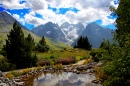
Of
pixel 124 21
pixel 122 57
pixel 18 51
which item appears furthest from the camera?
pixel 18 51

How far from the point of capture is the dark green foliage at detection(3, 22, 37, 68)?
106 ft

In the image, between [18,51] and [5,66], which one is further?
[18,51]

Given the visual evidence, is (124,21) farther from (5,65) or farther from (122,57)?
(5,65)

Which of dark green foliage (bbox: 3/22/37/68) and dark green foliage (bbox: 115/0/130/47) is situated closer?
dark green foliage (bbox: 115/0/130/47)

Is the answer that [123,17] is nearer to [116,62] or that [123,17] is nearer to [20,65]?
[116,62]

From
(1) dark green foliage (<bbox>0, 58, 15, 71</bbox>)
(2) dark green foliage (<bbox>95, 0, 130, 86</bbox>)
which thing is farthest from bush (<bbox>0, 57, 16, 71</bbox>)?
(2) dark green foliage (<bbox>95, 0, 130, 86</bbox>)

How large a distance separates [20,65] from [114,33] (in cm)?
2399

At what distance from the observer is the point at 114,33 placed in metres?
11.7

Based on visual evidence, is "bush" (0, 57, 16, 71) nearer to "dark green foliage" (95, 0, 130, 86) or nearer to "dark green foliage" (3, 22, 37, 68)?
"dark green foliage" (3, 22, 37, 68)

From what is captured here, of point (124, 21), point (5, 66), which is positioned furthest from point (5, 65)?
point (124, 21)

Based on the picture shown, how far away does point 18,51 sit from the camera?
Answer: 32.5 m

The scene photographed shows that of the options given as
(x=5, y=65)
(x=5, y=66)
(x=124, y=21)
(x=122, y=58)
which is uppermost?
(x=124, y=21)

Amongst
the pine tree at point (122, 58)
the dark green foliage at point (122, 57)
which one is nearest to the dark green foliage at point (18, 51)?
the dark green foliage at point (122, 57)

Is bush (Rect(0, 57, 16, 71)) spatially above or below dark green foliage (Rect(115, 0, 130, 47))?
below
